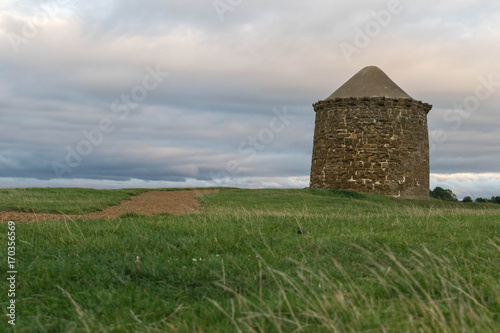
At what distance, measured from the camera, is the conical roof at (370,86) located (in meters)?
30.0

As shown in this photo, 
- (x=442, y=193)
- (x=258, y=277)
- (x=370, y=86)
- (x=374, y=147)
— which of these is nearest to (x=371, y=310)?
(x=258, y=277)

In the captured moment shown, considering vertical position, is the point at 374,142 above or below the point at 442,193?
above

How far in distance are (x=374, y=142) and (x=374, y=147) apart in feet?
1.04

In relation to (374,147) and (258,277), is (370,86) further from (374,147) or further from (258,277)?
(258,277)

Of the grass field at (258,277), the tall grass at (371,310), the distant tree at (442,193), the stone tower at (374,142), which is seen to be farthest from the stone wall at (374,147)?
the tall grass at (371,310)

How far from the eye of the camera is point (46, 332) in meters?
4.57

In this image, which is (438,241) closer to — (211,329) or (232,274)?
(232,274)

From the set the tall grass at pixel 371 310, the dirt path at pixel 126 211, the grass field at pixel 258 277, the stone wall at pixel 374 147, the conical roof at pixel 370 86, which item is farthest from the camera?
the conical roof at pixel 370 86

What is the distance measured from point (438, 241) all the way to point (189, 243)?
419 centimetres

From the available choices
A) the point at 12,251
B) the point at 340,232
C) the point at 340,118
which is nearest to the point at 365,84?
the point at 340,118

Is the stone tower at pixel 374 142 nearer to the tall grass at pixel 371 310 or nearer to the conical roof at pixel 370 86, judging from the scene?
the conical roof at pixel 370 86

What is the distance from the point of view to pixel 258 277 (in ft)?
19.8

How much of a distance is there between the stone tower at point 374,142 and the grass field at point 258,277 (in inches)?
749

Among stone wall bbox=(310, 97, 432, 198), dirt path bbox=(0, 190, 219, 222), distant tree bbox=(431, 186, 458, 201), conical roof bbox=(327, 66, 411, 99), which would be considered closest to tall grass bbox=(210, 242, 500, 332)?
dirt path bbox=(0, 190, 219, 222)
